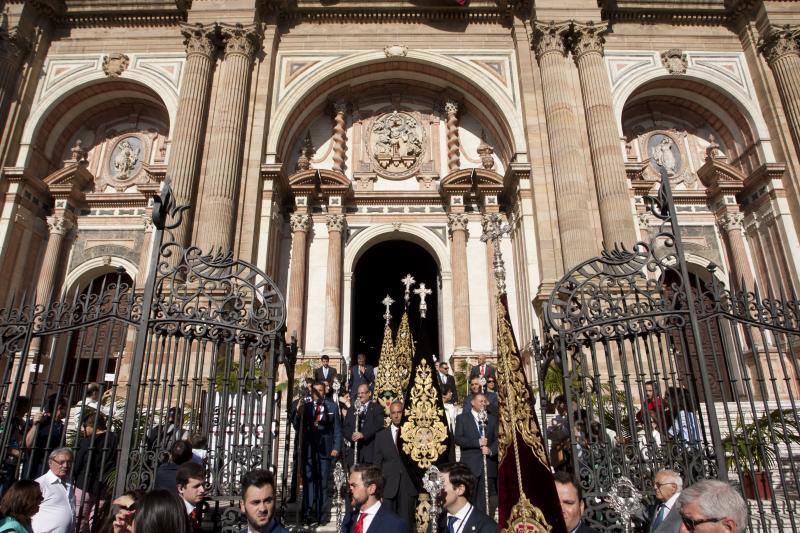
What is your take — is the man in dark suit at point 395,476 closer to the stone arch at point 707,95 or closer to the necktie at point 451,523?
the necktie at point 451,523

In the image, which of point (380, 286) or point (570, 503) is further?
point (380, 286)

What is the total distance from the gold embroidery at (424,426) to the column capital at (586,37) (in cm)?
1470

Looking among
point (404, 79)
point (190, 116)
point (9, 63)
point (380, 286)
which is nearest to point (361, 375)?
point (190, 116)

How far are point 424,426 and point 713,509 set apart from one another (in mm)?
2613

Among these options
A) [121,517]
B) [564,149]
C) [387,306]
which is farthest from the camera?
[564,149]

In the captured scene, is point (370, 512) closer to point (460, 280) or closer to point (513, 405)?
point (513, 405)

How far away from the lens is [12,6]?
1705 centimetres

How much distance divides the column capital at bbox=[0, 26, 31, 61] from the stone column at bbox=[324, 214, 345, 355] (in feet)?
35.3

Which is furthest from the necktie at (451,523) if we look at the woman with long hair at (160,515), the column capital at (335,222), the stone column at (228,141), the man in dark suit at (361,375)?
the column capital at (335,222)

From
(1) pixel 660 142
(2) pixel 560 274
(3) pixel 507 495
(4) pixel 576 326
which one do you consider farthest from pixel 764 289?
(3) pixel 507 495

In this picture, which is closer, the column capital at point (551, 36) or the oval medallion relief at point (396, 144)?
the column capital at point (551, 36)

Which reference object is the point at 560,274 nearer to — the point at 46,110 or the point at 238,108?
the point at 238,108

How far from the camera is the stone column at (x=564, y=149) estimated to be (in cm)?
1432

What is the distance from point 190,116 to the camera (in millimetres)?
15508
